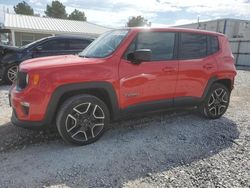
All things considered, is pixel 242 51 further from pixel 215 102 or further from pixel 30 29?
pixel 30 29

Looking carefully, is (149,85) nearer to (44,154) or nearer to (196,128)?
(196,128)

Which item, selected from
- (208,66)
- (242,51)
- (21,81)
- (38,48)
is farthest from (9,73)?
(242,51)

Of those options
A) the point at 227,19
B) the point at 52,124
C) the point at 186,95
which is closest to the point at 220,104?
the point at 186,95

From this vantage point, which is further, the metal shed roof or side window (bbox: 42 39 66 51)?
the metal shed roof

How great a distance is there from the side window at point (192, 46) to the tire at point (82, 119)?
1.86 meters

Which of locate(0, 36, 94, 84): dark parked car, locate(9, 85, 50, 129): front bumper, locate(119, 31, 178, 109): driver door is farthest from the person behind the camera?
locate(0, 36, 94, 84): dark parked car

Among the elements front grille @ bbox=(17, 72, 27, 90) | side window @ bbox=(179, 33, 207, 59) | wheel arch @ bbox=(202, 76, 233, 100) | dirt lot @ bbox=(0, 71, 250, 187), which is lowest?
dirt lot @ bbox=(0, 71, 250, 187)

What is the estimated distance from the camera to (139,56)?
3.58 metres

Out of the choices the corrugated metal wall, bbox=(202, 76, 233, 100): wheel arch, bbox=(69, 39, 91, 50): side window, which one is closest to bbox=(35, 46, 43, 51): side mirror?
bbox=(69, 39, 91, 50): side window

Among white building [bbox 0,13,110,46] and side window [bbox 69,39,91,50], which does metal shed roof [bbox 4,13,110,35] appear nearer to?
white building [bbox 0,13,110,46]

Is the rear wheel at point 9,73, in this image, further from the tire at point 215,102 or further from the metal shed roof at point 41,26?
the metal shed roof at point 41,26

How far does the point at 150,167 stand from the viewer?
10.2 feet

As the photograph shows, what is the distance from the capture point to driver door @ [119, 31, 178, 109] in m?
3.71

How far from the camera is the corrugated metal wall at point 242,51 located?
60.6 feet
